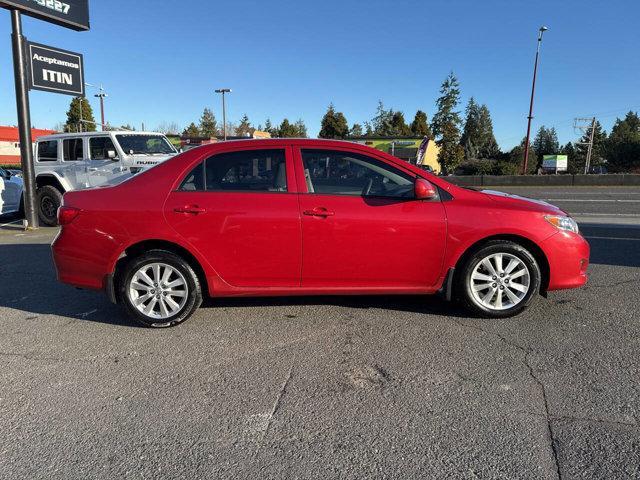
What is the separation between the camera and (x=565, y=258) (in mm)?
4133

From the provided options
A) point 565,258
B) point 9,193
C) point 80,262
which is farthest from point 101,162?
point 565,258

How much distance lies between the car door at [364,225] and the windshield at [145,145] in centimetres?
720

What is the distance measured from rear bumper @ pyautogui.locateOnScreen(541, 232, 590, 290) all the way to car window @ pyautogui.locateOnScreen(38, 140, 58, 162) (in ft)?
34.1

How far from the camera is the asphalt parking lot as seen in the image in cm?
235

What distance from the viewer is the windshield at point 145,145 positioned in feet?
33.1

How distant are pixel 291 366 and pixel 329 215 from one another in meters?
1.30

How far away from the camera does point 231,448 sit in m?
2.46

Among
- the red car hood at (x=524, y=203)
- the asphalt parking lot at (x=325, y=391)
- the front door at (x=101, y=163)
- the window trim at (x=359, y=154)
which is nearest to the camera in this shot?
the asphalt parking lot at (x=325, y=391)

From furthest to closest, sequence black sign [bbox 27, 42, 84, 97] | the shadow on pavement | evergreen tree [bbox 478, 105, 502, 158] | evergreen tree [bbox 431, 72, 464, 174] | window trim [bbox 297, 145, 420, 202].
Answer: evergreen tree [bbox 478, 105, 502, 158]
evergreen tree [bbox 431, 72, 464, 174]
black sign [bbox 27, 42, 84, 97]
the shadow on pavement
window trim [bbox 297, 145, 420, 202]

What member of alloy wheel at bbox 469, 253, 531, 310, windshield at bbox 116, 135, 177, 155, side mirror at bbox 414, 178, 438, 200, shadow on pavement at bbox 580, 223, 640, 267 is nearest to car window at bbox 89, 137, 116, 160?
windshield at bbox 116, 135, 177, 155

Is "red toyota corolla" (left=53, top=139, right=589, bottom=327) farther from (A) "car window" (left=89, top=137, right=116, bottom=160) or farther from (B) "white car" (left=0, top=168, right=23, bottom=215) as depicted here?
(B) "white car" (left=0, top=168, right=23, bottom=215)

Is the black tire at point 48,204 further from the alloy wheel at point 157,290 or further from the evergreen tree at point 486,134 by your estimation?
the evergreen tree at point 486,134

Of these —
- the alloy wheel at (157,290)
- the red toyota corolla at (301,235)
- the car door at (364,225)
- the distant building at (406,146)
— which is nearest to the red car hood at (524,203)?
the red toyota corolla at (301,235)

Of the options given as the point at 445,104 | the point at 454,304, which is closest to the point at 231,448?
the point at 454,304
